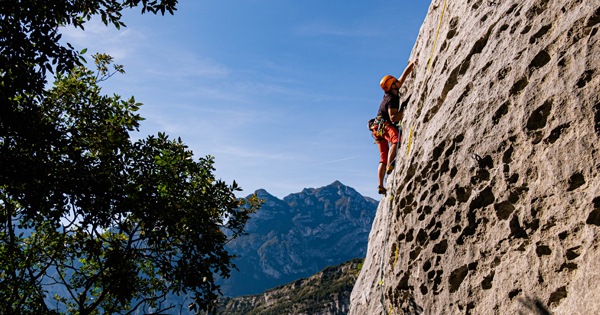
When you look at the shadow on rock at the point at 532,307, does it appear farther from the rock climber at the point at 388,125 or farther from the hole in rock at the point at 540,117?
the rock climber at the point at 388,125

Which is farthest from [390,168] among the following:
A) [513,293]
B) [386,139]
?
[513,293]

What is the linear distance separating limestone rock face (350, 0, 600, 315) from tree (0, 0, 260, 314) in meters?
4.10

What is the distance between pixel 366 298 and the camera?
7.52 metres

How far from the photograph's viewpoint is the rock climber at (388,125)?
805 centimetres

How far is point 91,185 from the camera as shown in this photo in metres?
5.34

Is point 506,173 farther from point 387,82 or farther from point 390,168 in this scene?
point 387,82

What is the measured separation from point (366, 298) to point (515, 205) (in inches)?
177

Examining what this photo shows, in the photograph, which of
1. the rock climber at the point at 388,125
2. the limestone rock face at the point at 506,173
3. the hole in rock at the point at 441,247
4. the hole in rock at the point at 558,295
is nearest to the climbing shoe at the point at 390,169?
the rock climber at the point at 388,125

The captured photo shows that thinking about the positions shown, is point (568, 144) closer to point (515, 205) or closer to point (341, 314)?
point (515, 205)

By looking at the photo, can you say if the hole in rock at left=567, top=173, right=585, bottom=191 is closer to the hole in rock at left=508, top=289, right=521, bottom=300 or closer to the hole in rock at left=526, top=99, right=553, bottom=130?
the hole in rock at left=526, top=99, right=553, bottom=130

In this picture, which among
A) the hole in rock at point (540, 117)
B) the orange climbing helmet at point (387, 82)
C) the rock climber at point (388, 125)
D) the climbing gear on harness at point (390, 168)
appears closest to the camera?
the hole in rock at point (540, 117)

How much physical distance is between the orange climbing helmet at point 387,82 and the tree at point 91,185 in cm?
473

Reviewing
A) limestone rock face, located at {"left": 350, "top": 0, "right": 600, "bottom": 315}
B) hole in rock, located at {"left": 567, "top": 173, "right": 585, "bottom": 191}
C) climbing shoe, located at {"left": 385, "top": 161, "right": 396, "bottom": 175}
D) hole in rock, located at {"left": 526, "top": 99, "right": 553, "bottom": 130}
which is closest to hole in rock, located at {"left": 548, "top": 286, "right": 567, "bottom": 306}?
limestone rock face, located at {"left": 350, "top": 0, "right": 600, "bottom": 315}

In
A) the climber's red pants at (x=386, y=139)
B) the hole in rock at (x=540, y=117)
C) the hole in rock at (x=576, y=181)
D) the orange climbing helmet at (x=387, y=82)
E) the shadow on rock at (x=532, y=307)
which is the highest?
the orange climbing helmet at (x=387, y=82)
